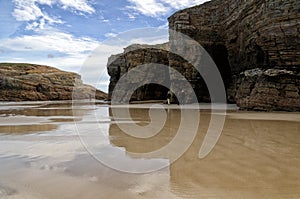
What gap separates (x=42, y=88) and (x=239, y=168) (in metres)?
43.9

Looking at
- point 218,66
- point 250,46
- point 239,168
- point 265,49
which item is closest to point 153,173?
point 239,168

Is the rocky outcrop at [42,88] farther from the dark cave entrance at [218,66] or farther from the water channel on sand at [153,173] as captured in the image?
the water channel on sand at [153,173]

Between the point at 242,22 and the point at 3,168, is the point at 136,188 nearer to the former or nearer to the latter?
the point at 3,168

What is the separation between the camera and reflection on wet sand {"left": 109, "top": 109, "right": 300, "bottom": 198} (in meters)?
2.52

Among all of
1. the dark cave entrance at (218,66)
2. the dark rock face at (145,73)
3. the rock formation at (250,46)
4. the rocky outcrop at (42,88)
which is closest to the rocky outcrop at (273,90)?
the rock formation at (250,46)

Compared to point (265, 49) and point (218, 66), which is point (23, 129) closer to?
point (265, 49)

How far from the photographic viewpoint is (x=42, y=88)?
140ft

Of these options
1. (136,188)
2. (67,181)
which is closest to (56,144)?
(67,181)

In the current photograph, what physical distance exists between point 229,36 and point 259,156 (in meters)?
15.4

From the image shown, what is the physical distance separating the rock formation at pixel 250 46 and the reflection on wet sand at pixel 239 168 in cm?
741

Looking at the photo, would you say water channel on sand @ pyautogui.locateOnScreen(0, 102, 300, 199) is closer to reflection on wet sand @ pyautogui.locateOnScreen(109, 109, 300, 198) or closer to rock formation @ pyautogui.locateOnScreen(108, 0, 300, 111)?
reflection on wet sand @ pyautogui.locateOnScreen(109, 109, 300, 198)

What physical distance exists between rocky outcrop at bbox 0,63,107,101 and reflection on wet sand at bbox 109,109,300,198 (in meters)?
39.0

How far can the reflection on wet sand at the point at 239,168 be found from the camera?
2520mm

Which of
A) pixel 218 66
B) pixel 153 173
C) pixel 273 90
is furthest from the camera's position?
pixel 218 66
